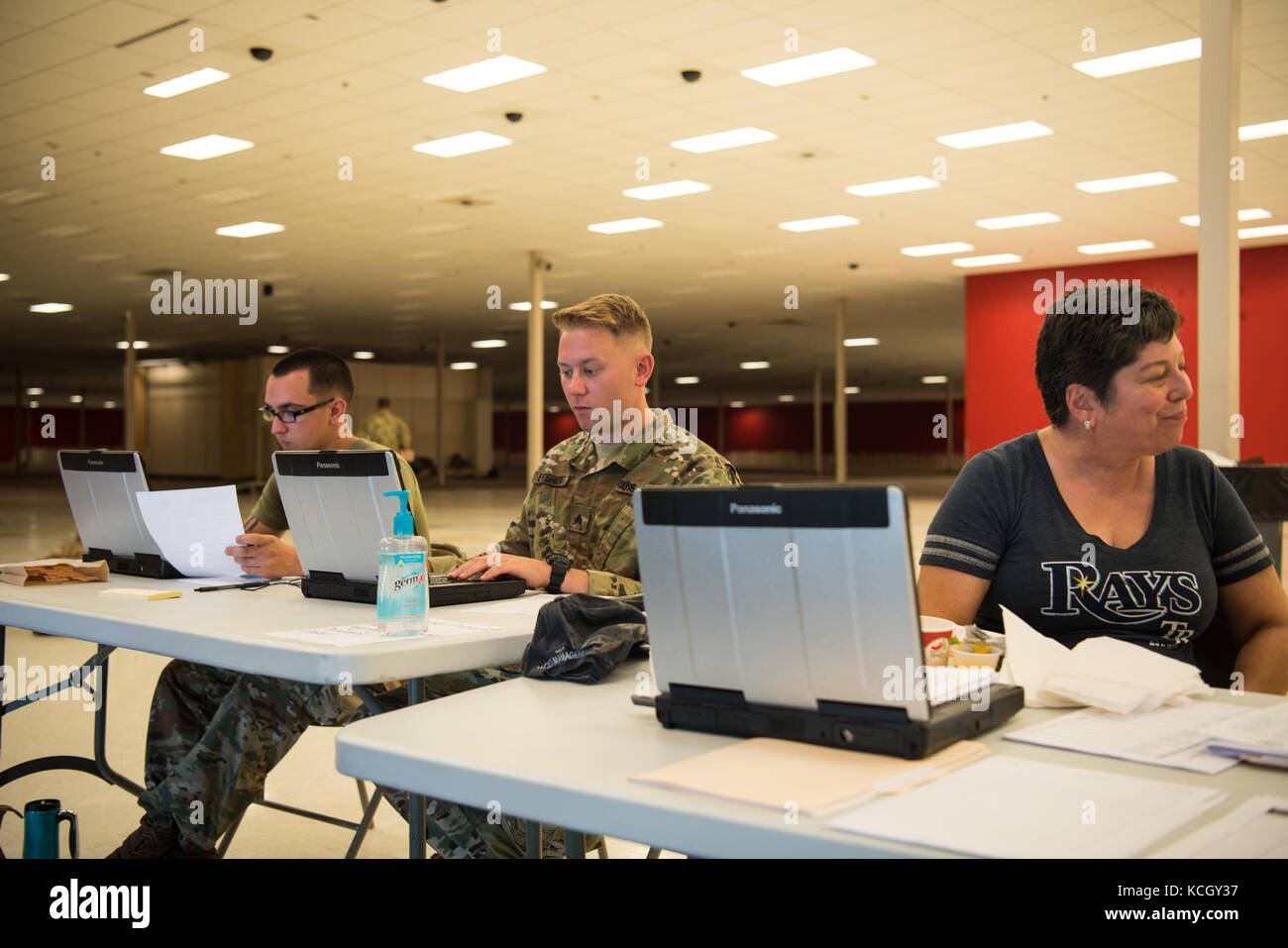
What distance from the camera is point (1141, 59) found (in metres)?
6.88

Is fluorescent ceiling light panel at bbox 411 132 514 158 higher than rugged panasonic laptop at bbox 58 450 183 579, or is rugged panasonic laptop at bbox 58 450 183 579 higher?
fluorescent ceiling light panel at bbox 411 132 514 158

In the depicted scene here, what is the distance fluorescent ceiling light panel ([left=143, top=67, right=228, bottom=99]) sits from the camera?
7.15 m

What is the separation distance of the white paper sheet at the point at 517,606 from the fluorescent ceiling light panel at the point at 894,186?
8317 millimetres

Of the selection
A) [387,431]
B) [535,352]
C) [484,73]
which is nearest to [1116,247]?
[535,352]

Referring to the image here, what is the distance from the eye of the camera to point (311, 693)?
7.89 ft

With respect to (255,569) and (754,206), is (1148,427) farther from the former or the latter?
(754,206)

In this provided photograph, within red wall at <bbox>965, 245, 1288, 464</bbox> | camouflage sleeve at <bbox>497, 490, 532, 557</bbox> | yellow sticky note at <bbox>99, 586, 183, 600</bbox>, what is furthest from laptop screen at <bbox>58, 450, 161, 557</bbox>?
red wall at <bbox>965, 245, 1288, 464</bbox>

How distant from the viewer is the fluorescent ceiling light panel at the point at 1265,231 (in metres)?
12.0

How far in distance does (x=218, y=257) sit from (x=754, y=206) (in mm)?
7219

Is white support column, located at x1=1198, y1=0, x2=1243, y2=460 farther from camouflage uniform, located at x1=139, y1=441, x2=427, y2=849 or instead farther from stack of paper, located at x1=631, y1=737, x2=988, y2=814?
stack of paper, located at x1=631, y1=737, x2=988, y2=814

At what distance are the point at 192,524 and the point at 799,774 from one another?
82.8 inches

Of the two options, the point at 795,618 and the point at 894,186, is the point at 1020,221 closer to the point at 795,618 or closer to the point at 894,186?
the point at 894,186

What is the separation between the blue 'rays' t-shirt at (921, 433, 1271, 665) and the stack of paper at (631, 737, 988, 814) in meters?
0.82

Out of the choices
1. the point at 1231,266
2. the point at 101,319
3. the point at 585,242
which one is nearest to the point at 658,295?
the point at 585,242
